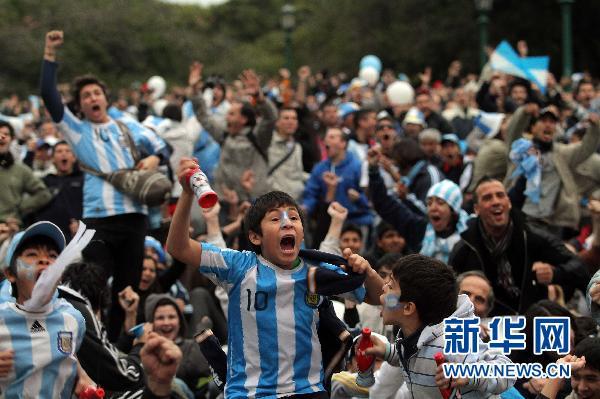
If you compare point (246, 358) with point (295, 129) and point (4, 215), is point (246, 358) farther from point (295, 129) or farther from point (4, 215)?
point (295, 129)

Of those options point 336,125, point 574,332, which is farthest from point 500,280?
point 336,125

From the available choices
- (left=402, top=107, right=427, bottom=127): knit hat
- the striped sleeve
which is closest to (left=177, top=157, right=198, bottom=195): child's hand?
the striped sleeve

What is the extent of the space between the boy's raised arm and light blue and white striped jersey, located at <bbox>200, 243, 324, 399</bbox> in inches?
2.6

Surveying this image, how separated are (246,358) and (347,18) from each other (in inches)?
1471

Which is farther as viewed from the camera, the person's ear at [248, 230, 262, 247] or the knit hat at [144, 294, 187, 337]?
the knit hat at [144, 294, 187, 337]

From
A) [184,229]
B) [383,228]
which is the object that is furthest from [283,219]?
[383,228]

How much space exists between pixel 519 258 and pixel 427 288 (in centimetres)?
332

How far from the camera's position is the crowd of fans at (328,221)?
637 centimetres

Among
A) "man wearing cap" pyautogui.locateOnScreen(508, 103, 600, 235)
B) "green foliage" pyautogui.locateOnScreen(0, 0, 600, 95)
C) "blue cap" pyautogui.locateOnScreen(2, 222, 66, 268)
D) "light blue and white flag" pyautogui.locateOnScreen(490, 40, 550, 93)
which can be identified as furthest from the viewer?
"green foliage" pyautogui.locateOnScreen(0, 0, 600, 95)

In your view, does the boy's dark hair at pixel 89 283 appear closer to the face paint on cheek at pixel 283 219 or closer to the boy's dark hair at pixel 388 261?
the boy's dark hair at pixel 388 261

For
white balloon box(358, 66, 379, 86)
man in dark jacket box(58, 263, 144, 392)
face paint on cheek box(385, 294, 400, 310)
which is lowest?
man in dark jacket box(58, 263, 144, 392)

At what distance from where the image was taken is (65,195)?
43.3 ft

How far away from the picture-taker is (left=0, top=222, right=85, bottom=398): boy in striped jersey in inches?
244

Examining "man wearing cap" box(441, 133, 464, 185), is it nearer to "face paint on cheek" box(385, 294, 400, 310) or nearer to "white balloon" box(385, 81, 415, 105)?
"white balloon" box(385, 81, 415, 105)
